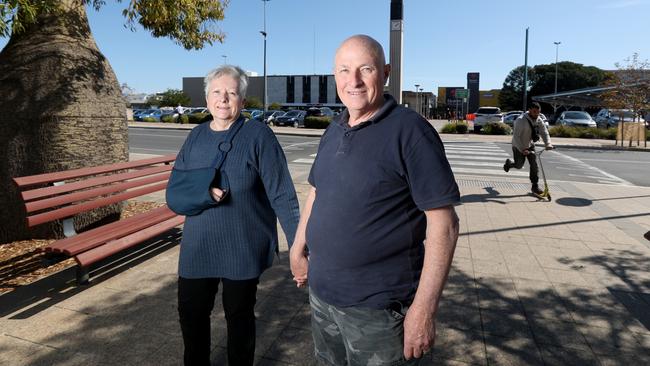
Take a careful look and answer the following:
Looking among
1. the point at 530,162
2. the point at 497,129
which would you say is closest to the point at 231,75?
the point at 530,162

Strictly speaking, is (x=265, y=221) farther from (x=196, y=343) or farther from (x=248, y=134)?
(x=196, y=343)

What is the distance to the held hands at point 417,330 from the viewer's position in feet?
5.37

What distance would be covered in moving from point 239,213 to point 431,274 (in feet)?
3.83

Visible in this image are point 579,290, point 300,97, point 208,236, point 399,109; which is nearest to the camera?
point 399,109

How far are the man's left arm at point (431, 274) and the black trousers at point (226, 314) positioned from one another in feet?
3.60

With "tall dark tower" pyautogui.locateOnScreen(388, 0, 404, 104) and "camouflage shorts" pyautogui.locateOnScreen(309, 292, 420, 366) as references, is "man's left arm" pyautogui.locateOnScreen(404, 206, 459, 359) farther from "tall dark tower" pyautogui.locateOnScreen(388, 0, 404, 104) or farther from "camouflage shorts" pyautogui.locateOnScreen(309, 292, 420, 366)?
"tall dark tower" pyautogui.locateOnScreen(388, 0, 404, 104)

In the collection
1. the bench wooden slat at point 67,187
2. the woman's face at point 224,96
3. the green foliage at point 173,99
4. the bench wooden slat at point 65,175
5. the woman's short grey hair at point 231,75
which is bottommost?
the bench wooden slat at point 67,187

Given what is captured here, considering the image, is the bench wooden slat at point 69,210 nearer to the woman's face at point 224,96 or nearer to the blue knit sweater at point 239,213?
the blue knit sweater at point 239,213

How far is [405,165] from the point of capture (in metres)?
1.62

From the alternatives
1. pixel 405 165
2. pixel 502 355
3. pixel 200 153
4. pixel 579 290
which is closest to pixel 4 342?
pixel 200 153

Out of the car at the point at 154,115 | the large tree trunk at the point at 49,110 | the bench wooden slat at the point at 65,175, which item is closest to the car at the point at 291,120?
the car at the point at 154,115

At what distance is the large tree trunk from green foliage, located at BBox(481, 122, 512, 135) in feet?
81.9

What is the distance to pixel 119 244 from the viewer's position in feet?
12.9

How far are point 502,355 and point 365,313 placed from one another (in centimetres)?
173
